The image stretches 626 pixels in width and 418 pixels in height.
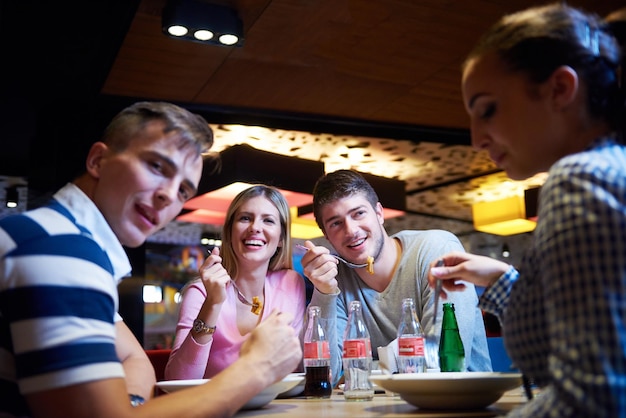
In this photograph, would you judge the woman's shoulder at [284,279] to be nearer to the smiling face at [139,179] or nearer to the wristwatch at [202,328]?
the wristwatch at [202,328]

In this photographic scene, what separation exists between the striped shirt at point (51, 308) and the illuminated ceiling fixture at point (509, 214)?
722 cm

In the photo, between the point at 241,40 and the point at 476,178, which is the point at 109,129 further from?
the point at 476,178

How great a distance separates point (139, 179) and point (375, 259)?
1611 mm

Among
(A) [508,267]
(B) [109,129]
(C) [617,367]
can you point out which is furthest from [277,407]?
(C) [617,367]

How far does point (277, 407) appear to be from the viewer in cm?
167

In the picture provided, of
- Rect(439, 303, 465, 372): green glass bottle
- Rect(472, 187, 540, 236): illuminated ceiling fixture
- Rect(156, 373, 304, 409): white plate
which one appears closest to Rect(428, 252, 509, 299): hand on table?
Rect(156, 373, 304, 409): white plate

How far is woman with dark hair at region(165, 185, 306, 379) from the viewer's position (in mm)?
2652

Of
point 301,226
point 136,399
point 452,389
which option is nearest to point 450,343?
point 452,389

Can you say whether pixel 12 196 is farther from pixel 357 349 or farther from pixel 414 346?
pixel 414 346

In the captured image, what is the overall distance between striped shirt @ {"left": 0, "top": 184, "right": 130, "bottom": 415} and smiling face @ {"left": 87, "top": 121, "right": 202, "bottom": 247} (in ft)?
0.52

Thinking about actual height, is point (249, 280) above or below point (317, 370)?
above

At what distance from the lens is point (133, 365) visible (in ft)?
5.49

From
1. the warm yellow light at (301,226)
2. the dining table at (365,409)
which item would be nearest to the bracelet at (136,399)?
the dining table at (365,409)

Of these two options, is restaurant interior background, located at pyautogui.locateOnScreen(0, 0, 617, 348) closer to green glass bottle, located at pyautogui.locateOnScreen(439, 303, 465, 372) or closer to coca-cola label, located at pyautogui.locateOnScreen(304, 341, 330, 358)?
green glass bottle, located at pyautogui.locateOnScreen(439, 303, 465, 372)
